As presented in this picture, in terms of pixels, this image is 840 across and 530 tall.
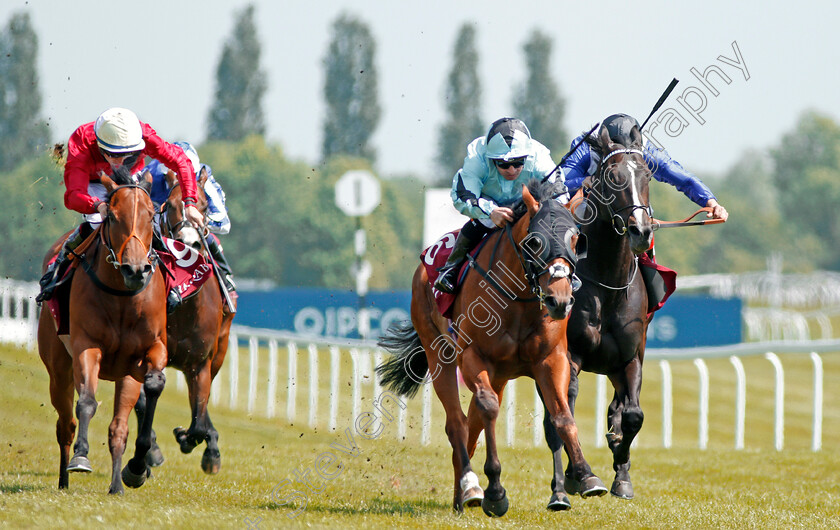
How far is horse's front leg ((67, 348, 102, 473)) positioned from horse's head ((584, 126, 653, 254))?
116 inches

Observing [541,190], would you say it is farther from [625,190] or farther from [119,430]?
[119,430]

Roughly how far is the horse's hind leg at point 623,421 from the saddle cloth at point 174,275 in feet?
9.33

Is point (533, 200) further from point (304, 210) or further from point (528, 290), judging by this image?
point (304, 210)

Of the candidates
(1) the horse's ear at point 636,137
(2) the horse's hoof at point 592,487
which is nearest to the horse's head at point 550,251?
(2) the horse's hoof at point 592,487

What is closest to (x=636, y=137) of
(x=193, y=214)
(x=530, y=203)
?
(x=530, y=203)

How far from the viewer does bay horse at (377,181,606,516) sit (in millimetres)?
5051

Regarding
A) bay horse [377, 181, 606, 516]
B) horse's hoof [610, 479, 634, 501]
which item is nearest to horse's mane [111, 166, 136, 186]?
bay horse [377, 181, 606, 516]

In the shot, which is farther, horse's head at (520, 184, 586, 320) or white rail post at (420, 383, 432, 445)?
white rail post at (420, 383, 432, 445)

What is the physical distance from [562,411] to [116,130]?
9.84ft

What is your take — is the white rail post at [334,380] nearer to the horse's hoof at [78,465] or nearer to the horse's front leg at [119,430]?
the horse's front leg at [119,430]

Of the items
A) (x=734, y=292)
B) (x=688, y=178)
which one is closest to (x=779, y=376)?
(x=688, y=178)

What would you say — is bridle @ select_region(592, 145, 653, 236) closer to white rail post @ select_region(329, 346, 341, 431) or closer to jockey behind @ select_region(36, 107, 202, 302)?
jockey behind @ select_region(36, 107, 202, 302)

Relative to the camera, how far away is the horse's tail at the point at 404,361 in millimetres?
7262

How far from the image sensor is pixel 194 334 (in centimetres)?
726
